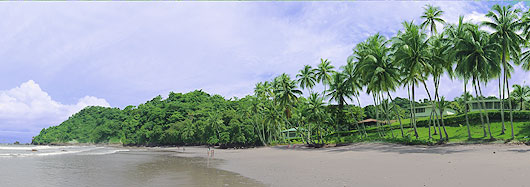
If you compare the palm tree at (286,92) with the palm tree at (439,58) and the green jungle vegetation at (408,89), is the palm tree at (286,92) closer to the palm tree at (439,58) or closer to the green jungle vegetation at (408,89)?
the green jungle vegetation at (408,89)

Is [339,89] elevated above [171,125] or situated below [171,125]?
above

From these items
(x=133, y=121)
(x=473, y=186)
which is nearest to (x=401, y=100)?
(x=133, y=121)

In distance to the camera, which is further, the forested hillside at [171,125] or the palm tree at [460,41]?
the forested hillside at [171,125]

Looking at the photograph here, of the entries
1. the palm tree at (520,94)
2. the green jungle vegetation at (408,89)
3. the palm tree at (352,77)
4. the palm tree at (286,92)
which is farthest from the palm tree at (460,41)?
the palm tree at (520,94)

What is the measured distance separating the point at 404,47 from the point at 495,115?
73.7ft

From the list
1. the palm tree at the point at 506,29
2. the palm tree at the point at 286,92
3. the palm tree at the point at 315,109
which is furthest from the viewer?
the palm tree at the point at 286,92

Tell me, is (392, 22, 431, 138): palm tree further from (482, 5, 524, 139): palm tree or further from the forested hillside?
the forested hillside

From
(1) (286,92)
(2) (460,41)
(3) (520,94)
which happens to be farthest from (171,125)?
(3) (520,94)

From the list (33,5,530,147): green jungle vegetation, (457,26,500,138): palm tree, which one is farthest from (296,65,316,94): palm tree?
(457,26,500,138): palm tree

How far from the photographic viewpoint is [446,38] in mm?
30844

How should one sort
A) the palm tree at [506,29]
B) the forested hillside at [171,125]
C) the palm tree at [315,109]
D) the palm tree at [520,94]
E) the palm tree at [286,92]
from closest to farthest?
1. the palm tree at [506,29]
2. the palm tree at [315,109]
3. the palm tree at [286,92]
4. the palm tree at [520,94]
5. the forested hillside at [171,125]

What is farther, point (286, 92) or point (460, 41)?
point (286, 92)

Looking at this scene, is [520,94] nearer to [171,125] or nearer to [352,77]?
[352,77]

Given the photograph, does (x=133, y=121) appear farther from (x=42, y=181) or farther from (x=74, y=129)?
(x=42, y=181)
